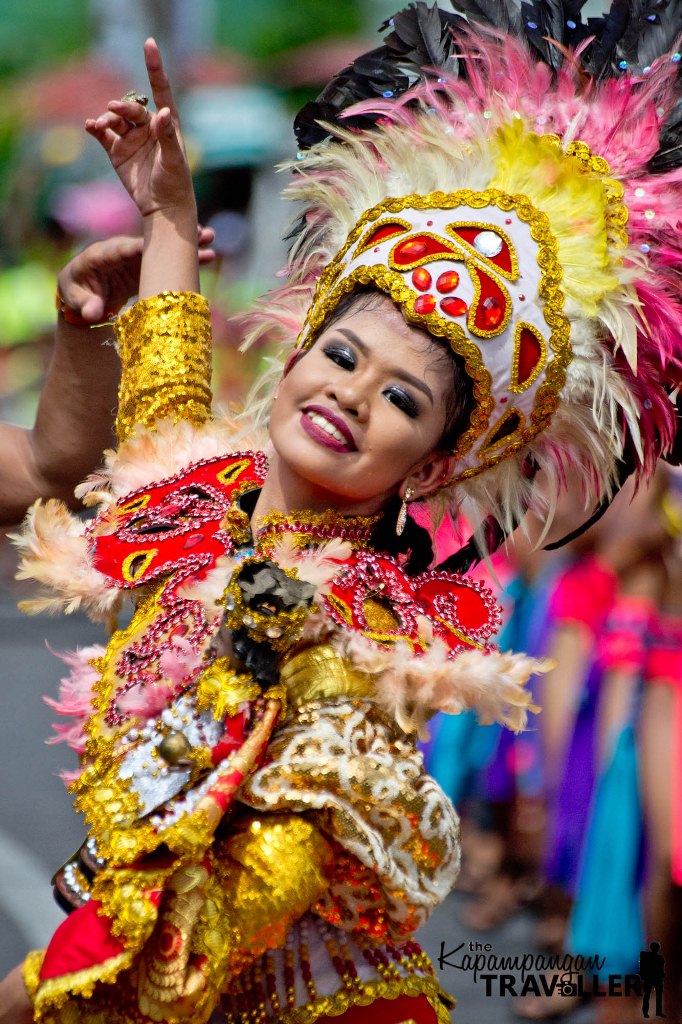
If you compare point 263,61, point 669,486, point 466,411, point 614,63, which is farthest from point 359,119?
point 263,61

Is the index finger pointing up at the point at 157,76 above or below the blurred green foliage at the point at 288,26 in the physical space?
above

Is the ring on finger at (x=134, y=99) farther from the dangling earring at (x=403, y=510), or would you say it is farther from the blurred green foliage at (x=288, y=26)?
the blurred green foliage at (x=288, y=26)

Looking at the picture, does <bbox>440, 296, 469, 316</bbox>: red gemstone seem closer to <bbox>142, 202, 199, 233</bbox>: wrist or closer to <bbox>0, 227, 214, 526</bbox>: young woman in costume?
<bbox>142, 202, 199, 233</bbox>: wrist

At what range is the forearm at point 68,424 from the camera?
10.3ft

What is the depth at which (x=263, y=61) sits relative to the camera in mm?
12289

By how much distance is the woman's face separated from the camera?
234 centimetres

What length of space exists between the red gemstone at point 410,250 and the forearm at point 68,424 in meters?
0.92

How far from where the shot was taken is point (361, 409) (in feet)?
7.66

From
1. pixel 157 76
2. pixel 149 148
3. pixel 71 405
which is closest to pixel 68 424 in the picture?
pixel 71 405

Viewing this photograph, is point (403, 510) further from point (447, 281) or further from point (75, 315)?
point (75, 315)

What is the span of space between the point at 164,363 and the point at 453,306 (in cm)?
62

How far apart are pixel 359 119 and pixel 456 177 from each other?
0.29m

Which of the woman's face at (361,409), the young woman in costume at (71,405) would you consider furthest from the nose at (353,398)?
the young woman in costume at (71,405)

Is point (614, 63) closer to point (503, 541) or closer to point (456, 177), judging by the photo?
point (456, 177)
